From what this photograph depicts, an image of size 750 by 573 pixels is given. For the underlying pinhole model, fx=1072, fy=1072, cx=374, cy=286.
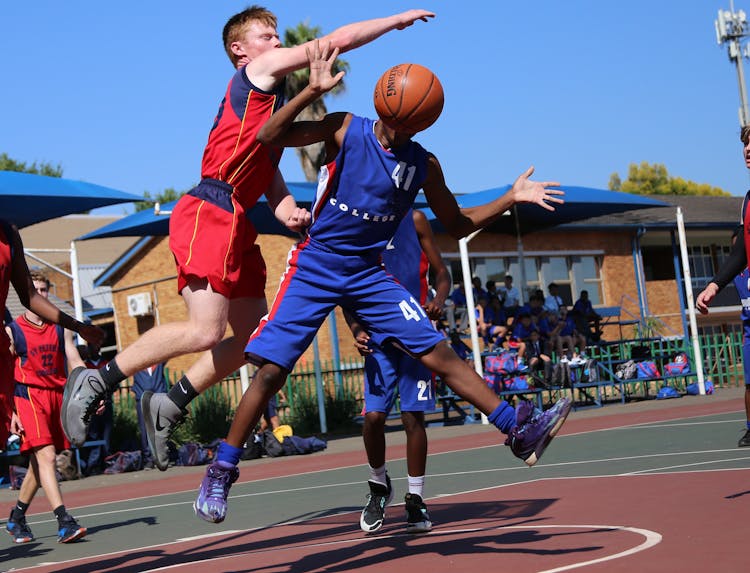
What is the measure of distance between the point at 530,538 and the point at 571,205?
57.6 ft

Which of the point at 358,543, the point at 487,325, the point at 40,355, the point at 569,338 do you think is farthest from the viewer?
the point at 569,338

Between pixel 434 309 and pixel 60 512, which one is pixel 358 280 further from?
pixel 60 512

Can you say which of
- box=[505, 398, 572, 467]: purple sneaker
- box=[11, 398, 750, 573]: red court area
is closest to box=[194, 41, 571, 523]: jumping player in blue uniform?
box=[505, 398, 572, 467]: purple sneaker

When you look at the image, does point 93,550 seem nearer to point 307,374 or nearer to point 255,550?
point 255,550

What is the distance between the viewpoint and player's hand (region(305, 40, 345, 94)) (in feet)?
17.1

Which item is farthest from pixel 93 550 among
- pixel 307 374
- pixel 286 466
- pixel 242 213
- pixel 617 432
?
pixel 307 374

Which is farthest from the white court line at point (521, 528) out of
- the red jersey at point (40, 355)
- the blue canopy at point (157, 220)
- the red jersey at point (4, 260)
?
the blue canopy at point (157, 220)

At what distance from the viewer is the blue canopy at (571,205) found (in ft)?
66.4

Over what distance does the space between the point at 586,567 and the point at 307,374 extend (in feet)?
57.2

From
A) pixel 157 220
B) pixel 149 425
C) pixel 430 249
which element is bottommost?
pixel 149 425

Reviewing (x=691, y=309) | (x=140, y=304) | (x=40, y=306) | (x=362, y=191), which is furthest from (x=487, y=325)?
(x=362, y=191)

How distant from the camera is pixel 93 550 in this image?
7.59 m

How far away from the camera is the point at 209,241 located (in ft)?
18.6

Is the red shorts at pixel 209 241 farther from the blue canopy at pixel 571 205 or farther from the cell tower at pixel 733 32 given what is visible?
the cell tower at pixel 733 32
